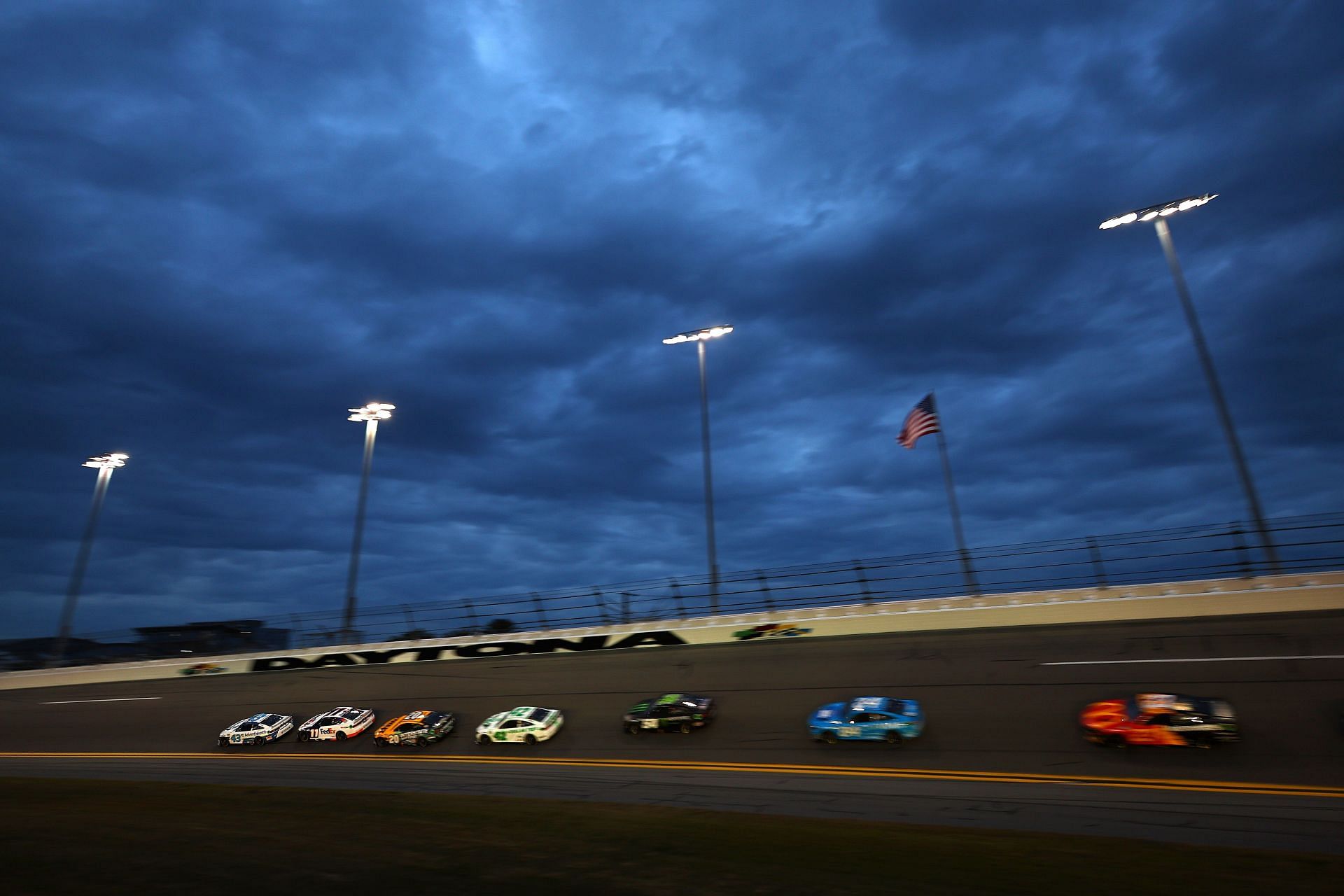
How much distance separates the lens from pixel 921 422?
30281 millimetres

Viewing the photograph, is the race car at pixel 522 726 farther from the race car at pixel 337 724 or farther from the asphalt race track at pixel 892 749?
the race car at pixel 337 724

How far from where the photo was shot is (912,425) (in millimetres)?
30703

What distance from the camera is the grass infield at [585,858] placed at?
7.57 metres

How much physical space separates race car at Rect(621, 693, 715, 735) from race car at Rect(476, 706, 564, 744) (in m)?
2.67

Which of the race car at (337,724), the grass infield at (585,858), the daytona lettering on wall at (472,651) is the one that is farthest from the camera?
the daytona lettering on wall at (472,651)

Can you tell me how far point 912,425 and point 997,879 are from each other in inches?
981

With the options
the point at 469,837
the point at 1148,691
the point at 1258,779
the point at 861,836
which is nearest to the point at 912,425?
the point at 1148,691

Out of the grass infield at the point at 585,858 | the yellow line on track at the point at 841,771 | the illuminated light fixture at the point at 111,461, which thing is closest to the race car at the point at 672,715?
the yellow line on track at the point at 841,771

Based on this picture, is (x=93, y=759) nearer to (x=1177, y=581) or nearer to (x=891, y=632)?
(x=891, y=632)

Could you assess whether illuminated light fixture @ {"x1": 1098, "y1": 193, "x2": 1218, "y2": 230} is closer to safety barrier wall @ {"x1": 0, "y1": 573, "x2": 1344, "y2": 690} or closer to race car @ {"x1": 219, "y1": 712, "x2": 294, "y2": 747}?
safety barrier wall @ {"x1": 0, "y1": 573, "x2": 1344, "y2": 690}

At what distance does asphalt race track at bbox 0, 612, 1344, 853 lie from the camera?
12062 millimetres

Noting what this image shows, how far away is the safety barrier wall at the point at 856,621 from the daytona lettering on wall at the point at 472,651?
0.14ft

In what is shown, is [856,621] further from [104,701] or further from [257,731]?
[104,701]

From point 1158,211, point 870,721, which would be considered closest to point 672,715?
point 870,721
